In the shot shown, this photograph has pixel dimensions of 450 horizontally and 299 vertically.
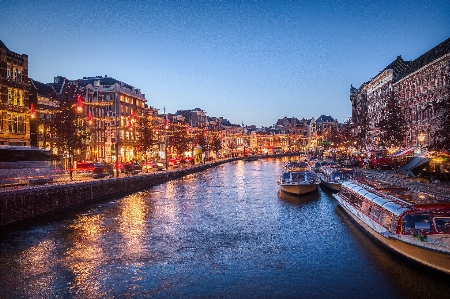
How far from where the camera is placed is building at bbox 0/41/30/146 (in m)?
53.4

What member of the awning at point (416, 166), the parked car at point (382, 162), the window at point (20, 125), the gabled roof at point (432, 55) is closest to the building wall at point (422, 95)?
the gabled roof at point (432, 55)

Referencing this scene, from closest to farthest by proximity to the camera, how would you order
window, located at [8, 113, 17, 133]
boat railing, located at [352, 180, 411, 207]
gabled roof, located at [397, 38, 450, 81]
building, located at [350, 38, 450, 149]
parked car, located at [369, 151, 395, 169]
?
boat railing, located at [352, 180, 411, 207] < window, located at [8, 113, 17, 133] < gabled roof, located at [397, 38, 450, 81] < building, located at [350, 38, 450, 149] < parked car, located at [369, 151, 395, 169]

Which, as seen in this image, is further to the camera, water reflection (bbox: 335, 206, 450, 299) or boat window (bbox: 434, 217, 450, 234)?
boat window (bbox: 434, 217, 450, 234)

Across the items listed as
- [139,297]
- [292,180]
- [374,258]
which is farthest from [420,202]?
[292,180]

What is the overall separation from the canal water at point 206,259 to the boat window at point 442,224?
5.90ft

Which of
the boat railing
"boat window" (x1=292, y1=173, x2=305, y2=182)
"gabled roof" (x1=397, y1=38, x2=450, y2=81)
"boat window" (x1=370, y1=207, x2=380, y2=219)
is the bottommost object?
"boat window" (x1=370, y1=207, x2=380, y2=219)

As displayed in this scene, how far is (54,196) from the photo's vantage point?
3291 centimetres

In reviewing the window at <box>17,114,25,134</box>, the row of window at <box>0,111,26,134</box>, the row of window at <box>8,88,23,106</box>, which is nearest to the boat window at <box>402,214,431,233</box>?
the row of window at <box>0,111,26,134</box>

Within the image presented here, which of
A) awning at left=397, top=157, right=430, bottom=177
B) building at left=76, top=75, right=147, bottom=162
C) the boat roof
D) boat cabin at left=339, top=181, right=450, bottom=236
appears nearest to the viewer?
boat cabin at left=339, top=181, right=450, bottom=236

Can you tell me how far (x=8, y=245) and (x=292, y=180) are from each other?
2821 centimetres

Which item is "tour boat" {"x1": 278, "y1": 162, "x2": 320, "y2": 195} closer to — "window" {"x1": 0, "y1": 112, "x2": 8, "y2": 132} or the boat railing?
the boat railing

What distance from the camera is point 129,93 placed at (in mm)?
109312

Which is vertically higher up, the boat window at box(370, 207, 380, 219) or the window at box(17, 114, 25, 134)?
the window at box(17, 114, 25, 134)

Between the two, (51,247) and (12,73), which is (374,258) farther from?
(12,73)
